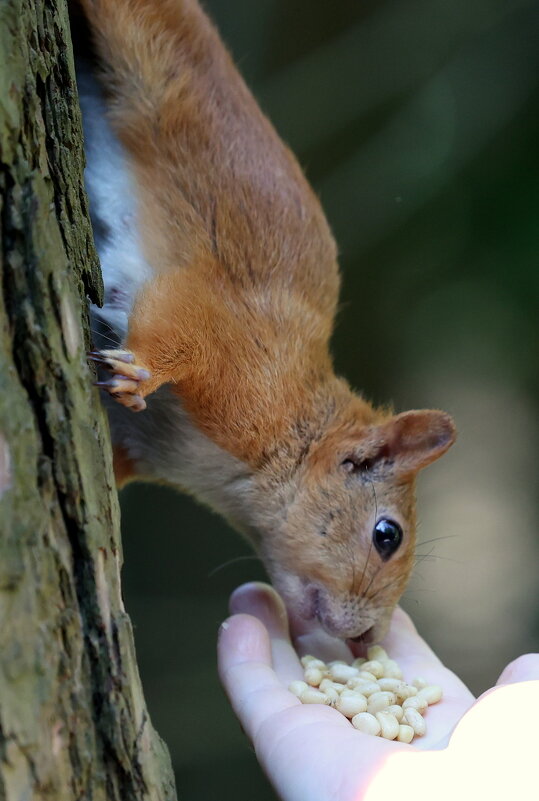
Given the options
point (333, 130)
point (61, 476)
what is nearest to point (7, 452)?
point (61, 476)

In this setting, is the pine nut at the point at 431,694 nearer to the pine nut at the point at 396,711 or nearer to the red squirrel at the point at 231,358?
the pine nut at the point at 396,711

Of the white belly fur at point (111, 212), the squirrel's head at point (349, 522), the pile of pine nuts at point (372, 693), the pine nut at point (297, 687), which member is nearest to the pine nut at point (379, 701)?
the pile of pine nuts at point (372, 693)

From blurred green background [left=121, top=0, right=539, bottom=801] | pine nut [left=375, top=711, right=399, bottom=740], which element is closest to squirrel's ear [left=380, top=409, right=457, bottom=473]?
pine nut [left=375, top=711, right=399, bottom=740]

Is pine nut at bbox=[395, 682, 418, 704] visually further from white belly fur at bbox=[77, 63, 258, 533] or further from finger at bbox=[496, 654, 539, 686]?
white belly fur at bbox=[77, 63, 258, 533]

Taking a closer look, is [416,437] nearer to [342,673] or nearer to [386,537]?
[386,537]

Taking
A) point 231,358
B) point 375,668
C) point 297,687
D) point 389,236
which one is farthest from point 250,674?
point 389,236
